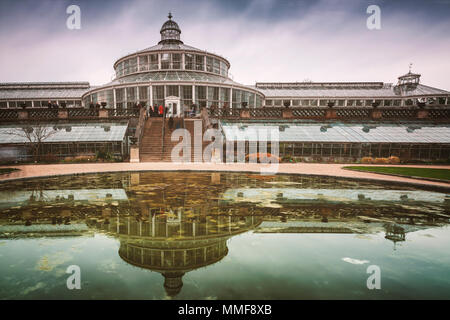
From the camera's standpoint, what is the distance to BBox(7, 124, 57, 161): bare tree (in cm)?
2452

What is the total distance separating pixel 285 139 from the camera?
26844 millimetres

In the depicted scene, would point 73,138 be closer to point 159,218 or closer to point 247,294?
point 159,218

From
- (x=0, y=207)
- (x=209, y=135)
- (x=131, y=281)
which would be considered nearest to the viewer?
(x=131, y=281)

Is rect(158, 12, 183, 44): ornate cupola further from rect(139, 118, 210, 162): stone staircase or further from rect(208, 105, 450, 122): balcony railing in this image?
rect(139, 118, 210, 162): stone staircase

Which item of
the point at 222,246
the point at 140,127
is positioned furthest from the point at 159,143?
the point at 222,246

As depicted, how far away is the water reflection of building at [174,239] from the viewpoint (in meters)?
4.14

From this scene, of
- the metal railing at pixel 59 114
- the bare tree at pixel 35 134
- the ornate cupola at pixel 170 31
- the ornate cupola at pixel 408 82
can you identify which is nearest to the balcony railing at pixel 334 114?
the metal railing at pixel 59 114

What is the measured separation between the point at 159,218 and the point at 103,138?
902 inches

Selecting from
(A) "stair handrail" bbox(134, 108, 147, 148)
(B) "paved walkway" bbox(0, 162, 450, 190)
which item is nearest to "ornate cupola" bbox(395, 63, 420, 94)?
(B) "paved walkway" bbox(0, 162, 450, 190)

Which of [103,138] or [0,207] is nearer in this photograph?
[0,207]

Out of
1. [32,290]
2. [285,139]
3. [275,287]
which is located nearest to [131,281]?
[32,290]

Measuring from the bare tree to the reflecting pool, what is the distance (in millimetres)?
19446

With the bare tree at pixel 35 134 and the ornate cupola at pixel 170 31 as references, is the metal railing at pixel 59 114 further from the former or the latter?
the ornate cupola at pixel 170 31

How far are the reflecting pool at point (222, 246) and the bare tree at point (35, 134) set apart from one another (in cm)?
1945
